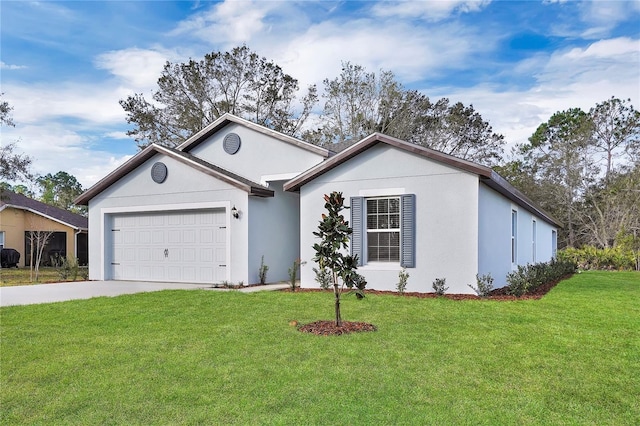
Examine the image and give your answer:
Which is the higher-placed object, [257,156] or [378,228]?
[257,156]

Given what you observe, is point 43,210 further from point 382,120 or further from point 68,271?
point 382,120

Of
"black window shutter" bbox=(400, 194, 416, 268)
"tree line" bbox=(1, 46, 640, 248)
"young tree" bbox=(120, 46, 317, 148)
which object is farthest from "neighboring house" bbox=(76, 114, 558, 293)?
"young tree" bbox=(120, 46, 317, 148)

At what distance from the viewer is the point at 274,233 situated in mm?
13781

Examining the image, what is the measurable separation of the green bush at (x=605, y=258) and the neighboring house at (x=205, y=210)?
51.2ft

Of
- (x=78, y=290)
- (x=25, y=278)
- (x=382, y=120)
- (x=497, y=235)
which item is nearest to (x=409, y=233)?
(x=497, y=235)

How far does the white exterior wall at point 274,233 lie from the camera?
12.9 m

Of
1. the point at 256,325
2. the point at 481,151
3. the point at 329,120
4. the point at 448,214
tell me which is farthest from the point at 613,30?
the point at 481,151

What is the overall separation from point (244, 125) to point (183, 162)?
102 inches

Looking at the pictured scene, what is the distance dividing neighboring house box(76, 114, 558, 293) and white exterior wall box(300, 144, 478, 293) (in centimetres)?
2

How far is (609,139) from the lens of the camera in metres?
31.3

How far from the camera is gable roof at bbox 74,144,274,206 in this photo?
12784mm

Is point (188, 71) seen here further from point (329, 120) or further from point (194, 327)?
point (194, 327)

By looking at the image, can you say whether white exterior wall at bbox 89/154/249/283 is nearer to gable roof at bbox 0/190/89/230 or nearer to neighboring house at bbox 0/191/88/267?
neighboring house at bbox 0/191/88/267

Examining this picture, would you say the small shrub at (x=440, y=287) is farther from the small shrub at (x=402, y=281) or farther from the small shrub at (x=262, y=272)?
the small shrub at (x=262, y=272)
